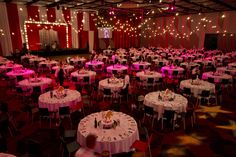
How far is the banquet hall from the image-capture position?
5018 millimetres

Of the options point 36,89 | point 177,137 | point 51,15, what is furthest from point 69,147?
point 51,15

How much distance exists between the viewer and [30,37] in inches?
833

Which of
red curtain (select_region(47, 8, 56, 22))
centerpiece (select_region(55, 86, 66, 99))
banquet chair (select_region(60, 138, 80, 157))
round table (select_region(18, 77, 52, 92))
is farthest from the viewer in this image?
red curtain (select_region(47, 8, 56, 22))

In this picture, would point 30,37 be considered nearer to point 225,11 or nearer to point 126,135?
point 126,135

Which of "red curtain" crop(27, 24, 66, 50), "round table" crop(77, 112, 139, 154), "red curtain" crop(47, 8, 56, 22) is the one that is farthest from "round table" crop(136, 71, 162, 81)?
"red curtain" crop(47, 8, 56, 22)

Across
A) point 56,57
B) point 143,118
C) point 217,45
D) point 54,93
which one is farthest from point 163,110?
point 217,45

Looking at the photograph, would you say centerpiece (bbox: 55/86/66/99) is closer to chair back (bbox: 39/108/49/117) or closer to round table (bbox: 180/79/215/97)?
chair back (bbox: 39/108/49/117)

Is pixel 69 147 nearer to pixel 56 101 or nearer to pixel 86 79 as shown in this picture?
pixel 56 101

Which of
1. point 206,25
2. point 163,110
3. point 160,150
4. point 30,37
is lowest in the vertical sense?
point 160,150

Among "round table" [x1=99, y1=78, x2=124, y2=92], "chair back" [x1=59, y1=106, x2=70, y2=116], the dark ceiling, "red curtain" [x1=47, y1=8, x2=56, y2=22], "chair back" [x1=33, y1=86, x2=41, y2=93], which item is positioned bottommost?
"chair back" [x1=59, y1=106, x2=70, y2=116]

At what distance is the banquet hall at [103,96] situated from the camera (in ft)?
16.5

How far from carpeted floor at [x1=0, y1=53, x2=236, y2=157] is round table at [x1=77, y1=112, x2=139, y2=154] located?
1.17 feet

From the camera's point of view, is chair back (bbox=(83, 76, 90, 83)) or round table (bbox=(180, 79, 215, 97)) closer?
round table (bbox=(180, 79, 215, 97))

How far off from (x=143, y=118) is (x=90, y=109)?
2.31m
